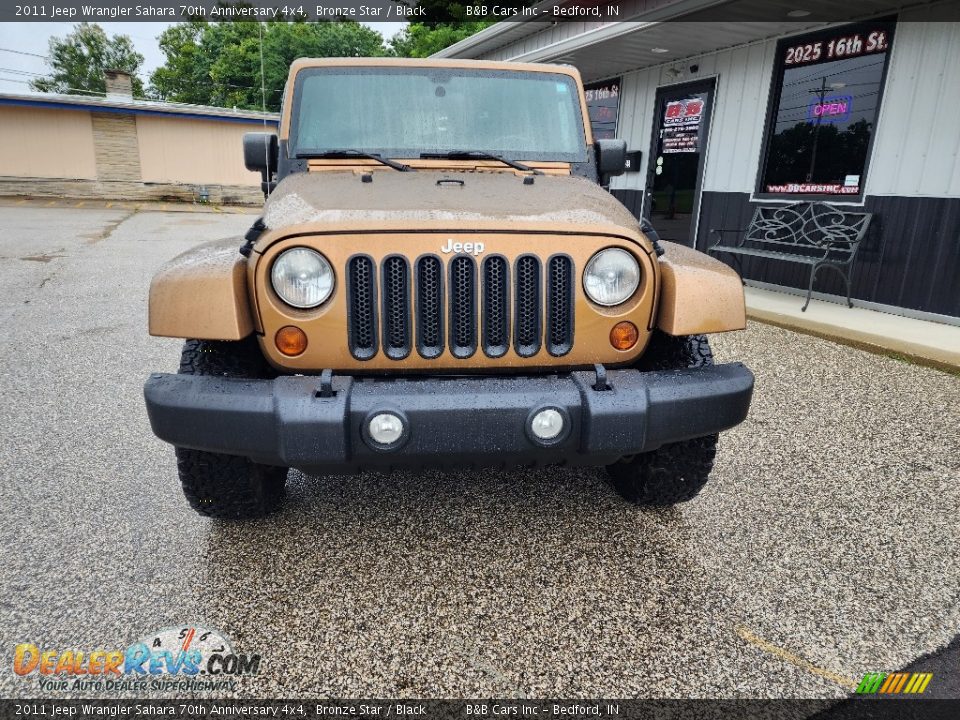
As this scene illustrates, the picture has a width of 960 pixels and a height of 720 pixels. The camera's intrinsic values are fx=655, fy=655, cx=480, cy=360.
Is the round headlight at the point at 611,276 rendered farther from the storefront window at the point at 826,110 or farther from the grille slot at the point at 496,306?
the storefront window at the point at 826,110

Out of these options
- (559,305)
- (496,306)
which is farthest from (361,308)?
(559,305)

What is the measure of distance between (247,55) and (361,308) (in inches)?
2195

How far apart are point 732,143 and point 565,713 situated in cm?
783

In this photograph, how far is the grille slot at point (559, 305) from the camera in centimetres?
212

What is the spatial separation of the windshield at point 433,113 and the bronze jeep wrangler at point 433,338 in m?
0.67

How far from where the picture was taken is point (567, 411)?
77.4 inches

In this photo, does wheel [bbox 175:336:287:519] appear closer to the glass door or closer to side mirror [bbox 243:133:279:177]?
side mirror [bbox 243:133:279:177]

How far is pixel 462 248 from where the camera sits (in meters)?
2.07

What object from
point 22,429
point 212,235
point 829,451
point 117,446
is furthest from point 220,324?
point 212,235

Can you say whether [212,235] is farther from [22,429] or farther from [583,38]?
[22,429]

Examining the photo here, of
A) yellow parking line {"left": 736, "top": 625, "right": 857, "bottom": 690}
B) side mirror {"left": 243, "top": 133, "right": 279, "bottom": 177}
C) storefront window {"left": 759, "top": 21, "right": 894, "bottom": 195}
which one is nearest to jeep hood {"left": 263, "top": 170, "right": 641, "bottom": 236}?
side mirror {"left": 243, "top": 133, "right": 279, "bottom": 177}

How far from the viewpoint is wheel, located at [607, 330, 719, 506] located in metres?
2.46

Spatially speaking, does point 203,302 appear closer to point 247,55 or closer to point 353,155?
point 353,155

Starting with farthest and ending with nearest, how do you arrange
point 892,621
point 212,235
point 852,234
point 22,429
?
point 212,235 → point 852,234 → point 22,429 → point 892,621
